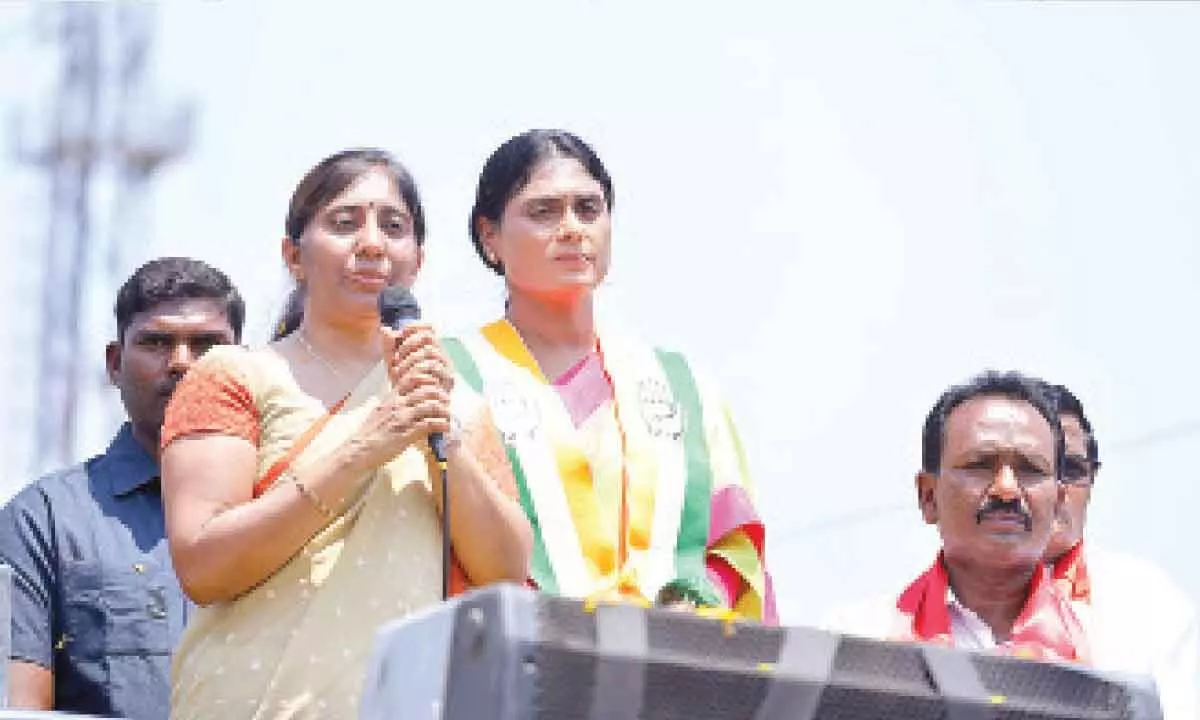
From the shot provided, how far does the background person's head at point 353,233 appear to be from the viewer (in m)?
3.50

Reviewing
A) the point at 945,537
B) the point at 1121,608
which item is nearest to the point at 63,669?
the point at 945,537

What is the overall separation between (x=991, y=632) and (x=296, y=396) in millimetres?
1133

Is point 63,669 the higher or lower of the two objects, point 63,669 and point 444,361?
the lower

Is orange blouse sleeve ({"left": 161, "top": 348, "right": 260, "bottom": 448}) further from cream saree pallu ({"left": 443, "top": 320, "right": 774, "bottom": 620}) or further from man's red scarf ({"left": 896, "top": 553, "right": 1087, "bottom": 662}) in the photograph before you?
man's red scarf ({"left": 896, "top": 553, "right": 1087, "bottom": 662})

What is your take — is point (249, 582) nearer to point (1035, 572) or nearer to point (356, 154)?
point (356, 154)

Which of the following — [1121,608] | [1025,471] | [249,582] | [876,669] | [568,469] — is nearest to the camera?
[876,669]

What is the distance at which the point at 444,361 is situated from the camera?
10.6 feet

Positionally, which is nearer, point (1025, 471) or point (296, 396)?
point (296, 396)

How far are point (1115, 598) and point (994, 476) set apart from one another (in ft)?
1.38

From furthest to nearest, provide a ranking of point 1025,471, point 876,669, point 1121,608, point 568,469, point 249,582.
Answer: point 1121,608 < point 1025,471 < point 568,469 < point 249,582 < point 876,669

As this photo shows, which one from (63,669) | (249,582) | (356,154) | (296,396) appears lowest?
(63,669)

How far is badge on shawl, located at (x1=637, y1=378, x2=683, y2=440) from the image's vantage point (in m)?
3.60

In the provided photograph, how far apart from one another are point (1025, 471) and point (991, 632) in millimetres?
250

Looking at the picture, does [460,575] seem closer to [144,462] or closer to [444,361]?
[444,361]
